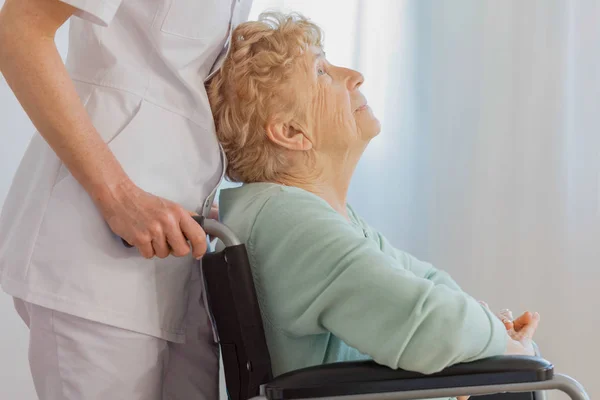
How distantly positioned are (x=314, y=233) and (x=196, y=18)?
401 millimetres

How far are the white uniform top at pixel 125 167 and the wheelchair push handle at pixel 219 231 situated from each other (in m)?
0.07

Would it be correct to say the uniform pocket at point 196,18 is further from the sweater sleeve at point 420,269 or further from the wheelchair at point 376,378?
the sweater sleeve at point 420,269

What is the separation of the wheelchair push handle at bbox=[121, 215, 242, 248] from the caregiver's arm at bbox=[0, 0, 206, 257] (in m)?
0.04

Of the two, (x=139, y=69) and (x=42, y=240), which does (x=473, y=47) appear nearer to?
(x=139, y=69)

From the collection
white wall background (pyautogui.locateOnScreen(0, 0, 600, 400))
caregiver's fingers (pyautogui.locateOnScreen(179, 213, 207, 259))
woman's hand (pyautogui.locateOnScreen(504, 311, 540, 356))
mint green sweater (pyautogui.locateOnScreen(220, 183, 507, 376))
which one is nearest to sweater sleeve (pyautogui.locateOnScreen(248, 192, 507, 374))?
mint green sweater (pyautogui.locateOnScreen(220, 183, 507, 376))

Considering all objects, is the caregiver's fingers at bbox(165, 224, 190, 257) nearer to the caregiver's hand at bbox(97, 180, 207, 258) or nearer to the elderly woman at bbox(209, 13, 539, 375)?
the caregiver's hand at bbox(97, 180, 207, 258)

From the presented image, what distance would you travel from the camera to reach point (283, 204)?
1149 millimetres

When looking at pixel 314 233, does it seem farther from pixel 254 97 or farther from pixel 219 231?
pixel 254 97

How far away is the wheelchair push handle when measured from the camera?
3.59 ft

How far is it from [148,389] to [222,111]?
486 mm

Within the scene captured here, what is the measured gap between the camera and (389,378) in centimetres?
99

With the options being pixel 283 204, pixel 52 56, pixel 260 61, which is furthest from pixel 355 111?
pixel 52 56

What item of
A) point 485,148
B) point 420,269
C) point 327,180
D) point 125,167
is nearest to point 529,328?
point 420,269

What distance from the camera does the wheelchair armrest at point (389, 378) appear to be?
96 centimetres
